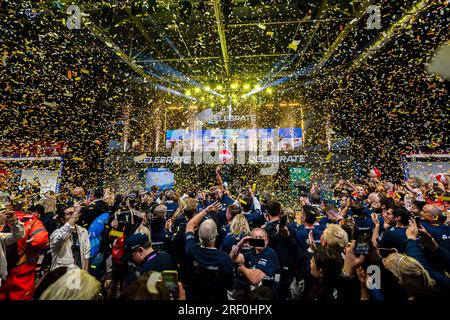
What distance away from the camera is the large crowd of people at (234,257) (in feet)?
5.78

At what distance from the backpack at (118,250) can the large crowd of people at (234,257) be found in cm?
2

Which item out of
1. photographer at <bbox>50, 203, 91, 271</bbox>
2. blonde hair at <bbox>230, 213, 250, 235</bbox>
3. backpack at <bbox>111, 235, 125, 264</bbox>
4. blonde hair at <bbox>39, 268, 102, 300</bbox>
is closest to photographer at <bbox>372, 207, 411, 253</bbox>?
blonde hair at <bbox>230, 213, 250, 235</bbox>

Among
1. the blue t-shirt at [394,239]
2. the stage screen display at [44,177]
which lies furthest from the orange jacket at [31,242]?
the stage screen display at [44,177]

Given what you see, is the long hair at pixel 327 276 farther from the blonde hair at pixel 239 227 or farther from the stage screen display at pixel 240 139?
the stage screen display at pixel 240 139

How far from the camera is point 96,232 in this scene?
4.58 metres

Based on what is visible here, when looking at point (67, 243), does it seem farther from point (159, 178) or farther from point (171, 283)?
point (159, 178)

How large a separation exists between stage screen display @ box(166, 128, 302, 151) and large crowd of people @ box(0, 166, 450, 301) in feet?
33.5

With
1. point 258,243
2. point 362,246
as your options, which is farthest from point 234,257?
point 362,246

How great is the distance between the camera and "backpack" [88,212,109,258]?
175 inches

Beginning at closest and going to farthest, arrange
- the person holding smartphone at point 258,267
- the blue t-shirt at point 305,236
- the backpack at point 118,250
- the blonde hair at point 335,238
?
the person holding smartphone at point 258,267 → the blonde hair at point 335,238 → the blue t-shirt at point 305,236 → the backpack at point 118,250

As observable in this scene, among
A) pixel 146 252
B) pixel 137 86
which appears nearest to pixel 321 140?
pixel 137 86

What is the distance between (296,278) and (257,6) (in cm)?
1001

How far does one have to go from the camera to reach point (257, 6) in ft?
30.3

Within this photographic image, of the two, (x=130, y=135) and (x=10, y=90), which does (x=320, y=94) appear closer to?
(x=130, y=135)
